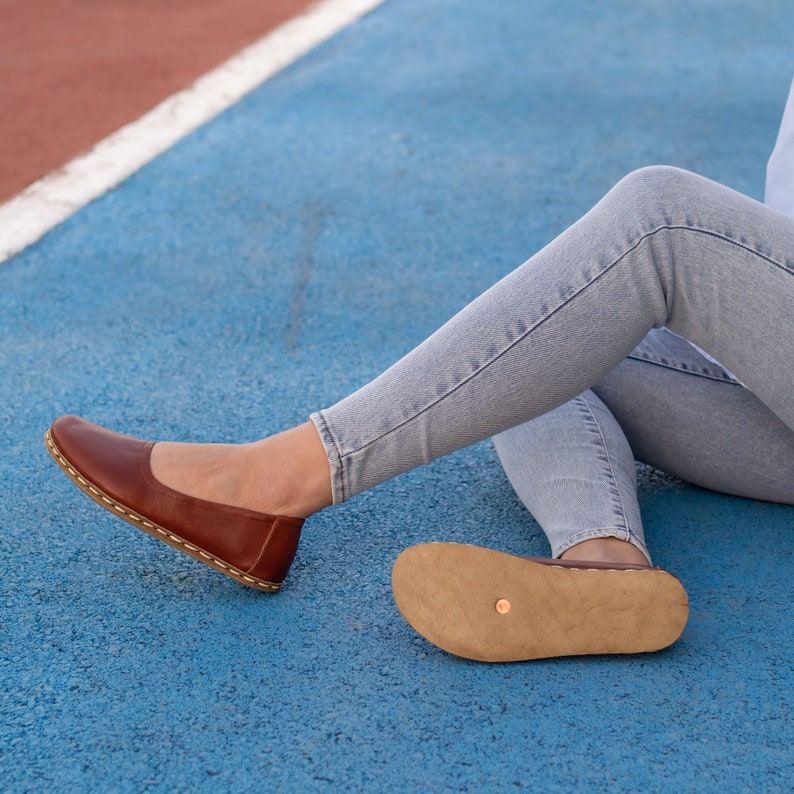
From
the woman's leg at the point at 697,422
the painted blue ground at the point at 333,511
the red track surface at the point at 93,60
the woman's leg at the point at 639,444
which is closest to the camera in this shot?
the painted blue ground at the point at 333,511

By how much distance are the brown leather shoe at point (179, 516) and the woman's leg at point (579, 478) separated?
34cm

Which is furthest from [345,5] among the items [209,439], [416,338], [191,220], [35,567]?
[35,567]

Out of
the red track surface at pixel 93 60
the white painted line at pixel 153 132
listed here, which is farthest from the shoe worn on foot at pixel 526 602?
the red track surface at pixel 93 60

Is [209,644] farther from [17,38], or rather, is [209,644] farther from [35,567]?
[17,38]

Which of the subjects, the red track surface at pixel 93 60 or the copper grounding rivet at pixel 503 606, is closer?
the copper grounding rivet at pixel 503 606

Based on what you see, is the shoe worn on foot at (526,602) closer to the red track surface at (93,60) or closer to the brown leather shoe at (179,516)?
Result: the brown leather shoe at (179,516)

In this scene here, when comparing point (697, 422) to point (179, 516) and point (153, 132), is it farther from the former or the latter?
point (153, 132)

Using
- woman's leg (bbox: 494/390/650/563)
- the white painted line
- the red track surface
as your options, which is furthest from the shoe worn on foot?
the red track surface

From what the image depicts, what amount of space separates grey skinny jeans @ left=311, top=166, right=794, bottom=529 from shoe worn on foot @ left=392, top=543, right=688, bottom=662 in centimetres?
15

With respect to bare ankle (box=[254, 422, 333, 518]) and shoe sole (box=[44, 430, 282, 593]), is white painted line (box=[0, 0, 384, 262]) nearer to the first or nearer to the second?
shoe sole (box=[44, 430, 282, 593])

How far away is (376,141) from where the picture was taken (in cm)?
352

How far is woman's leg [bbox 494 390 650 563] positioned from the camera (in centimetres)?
138

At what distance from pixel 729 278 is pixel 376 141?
240 centimetres

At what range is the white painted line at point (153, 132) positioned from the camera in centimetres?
291
